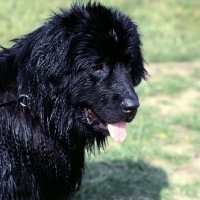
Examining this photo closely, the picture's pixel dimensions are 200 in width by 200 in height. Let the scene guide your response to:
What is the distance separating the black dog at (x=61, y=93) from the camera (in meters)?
3.47

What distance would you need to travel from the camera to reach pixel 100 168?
5348mm

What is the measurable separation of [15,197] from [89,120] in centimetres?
72

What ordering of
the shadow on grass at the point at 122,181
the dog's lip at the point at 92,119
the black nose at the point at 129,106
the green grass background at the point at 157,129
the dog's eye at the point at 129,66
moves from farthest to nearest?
the green grass background at the point at 157,129
the shadow on grass at the point at 122,181
the dog's eye at the point at 129,66
the dog's lip at the point at 92,119
the black nose at the point at 129,106

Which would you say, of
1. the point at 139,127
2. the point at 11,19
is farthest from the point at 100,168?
the point at 11,19

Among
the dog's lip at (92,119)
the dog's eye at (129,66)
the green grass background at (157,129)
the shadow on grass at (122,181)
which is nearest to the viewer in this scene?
the dog's lip at (92,119)

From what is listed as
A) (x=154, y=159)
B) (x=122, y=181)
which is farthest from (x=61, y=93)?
(x=154, y=159)

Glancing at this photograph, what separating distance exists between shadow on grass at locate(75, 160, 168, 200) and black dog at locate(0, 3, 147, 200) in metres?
1.30

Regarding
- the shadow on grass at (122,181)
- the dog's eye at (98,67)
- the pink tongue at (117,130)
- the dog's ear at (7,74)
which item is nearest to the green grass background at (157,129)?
the shadow on grass at (122,181)

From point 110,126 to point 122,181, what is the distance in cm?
170

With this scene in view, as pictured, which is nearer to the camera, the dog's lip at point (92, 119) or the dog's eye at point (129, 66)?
the dog's lip at point (92, 119)

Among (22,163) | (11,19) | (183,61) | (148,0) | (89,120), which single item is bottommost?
(22,163)

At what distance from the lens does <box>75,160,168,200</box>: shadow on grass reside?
4.94m

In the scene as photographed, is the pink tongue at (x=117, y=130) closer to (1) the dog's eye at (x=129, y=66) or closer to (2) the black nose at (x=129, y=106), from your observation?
(2) the black nose at (x=129, y=106)

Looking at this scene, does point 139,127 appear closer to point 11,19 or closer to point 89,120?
point 89,120
